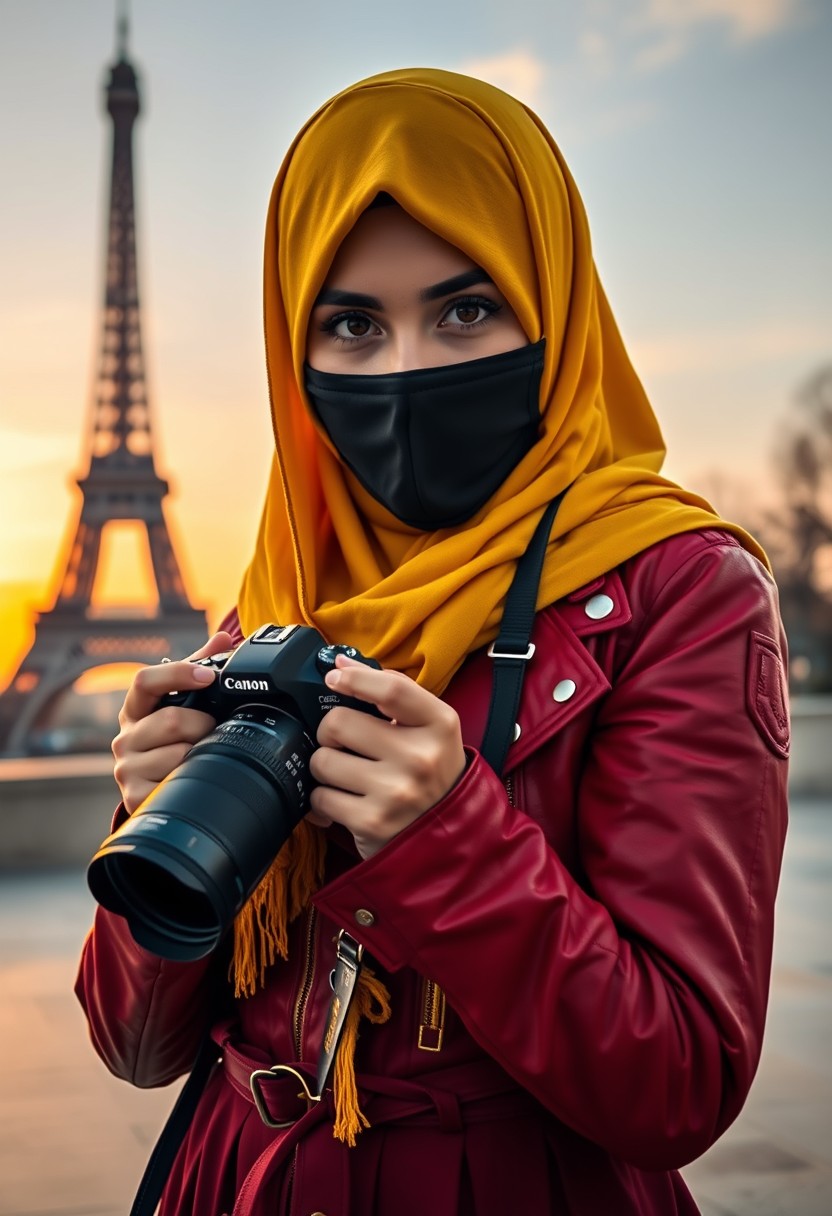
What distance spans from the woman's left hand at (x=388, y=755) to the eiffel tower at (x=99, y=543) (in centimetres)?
1439

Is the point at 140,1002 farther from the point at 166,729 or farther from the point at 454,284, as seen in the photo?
the point at 454,284

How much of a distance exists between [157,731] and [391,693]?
244 millimetres

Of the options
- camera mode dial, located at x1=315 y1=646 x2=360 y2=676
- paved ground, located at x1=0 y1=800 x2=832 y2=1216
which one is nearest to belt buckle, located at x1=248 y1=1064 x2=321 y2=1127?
camera mode dial, located at x1=315 y1=646 x2=360 y2=676

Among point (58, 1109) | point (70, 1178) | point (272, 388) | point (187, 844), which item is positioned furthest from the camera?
point (58, 1109)

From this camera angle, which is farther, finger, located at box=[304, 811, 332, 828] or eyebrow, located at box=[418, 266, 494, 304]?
eyebrow, located at box=[418, 266, 494, 304]

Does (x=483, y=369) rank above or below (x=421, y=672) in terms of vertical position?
above

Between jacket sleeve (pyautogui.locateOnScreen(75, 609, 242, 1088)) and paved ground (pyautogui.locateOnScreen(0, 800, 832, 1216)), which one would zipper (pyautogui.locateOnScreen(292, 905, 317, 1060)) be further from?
paved ground (pyautogui.locateOnScreen(0, 800, 832, 1216))

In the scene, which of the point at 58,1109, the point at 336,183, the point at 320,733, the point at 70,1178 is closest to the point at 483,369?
the point at 336,183

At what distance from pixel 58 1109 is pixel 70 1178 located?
16.6 inches

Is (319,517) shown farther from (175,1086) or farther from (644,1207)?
(175,1086)

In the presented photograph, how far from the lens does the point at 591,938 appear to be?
0.91m

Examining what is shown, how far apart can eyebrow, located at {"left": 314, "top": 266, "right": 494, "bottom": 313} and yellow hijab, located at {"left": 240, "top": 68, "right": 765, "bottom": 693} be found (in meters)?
0.01

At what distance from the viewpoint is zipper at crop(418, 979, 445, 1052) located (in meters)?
1.00

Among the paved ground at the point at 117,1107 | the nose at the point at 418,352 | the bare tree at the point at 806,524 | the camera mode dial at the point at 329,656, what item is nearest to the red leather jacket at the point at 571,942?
the camera mode dial at the point at 329,656
